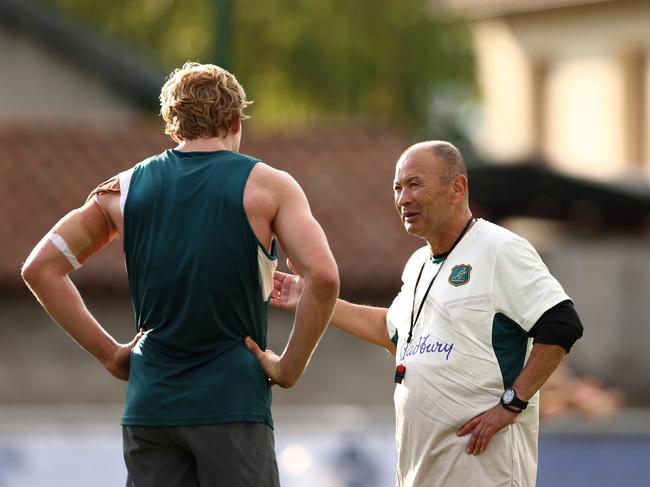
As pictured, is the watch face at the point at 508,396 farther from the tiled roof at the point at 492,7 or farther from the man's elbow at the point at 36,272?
the tiled roof at the point at 492,7

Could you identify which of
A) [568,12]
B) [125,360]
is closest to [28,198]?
[125,360]

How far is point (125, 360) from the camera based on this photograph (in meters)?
5.36

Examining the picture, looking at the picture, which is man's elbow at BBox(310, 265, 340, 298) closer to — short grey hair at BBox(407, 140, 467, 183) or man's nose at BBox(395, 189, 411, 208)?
man's nose at BBox(395, 189, 411, 208)

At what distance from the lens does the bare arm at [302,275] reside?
199 inches

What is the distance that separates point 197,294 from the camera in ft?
16.7

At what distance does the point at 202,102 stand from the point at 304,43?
31.4 m

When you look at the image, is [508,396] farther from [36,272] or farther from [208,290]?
[36,272]

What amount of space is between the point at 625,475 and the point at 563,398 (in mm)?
3967

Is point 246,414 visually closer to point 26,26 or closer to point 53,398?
point 53,398

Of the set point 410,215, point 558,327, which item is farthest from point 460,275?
point 558,327

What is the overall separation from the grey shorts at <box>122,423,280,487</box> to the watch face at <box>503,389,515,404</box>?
806 millimetres

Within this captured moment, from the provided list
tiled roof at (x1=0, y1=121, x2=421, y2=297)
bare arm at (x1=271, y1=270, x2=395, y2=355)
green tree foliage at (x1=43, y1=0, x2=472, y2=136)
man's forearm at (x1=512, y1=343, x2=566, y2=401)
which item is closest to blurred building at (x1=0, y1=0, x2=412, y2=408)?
tiled roof at (x1=0, y1=121, x2=421, y2=297)

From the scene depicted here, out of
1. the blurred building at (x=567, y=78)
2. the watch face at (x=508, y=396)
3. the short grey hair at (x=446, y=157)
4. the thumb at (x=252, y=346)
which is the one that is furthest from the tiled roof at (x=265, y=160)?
the blurred building at (x=567, y=78)

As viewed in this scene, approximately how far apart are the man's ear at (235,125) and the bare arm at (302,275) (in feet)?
0.87
